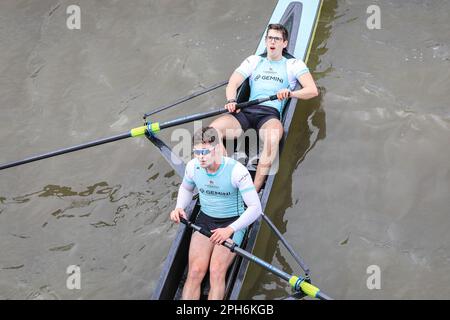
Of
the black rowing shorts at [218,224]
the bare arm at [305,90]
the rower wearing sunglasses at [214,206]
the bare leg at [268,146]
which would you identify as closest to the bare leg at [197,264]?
the rower wearing sunglasses at [214,206]

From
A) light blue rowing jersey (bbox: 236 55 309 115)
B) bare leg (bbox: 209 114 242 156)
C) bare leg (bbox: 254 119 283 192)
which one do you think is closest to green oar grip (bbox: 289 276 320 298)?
bare leg (bbox: 254 119 283 192)

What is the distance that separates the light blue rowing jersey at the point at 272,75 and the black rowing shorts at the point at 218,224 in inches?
72.0

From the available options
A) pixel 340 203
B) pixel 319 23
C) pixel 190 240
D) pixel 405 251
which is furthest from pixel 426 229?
pixel 319 23

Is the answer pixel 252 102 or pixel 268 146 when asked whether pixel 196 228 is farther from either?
pixel 252 102

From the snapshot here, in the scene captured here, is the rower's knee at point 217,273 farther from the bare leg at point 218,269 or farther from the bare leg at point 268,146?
the bare leg at point 268,146

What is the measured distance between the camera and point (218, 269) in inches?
238

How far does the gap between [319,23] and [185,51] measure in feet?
6.23

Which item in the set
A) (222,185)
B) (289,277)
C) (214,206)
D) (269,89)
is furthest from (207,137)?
(269,89)

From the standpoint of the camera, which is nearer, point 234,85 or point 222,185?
point 222,185

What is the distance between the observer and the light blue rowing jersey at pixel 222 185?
598 cm

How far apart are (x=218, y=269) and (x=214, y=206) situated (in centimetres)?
57

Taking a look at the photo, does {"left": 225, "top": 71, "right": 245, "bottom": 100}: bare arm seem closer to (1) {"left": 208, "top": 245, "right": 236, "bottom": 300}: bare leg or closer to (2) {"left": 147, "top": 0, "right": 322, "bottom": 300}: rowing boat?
(2) {"left": 147, "top": 0, "right": 322, "bottom": 300}: rowing boat

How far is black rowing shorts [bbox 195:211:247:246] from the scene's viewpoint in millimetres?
6207
